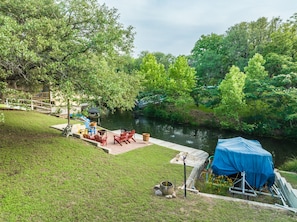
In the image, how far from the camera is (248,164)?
314 inches

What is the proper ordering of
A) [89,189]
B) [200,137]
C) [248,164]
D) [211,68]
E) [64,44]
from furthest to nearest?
[211,68] → [200,137] → [248,164] → [64,44] → [89,189]

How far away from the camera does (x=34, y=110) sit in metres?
17.7

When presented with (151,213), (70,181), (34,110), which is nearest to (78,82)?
(70,181)

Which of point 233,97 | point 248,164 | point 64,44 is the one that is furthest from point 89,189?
point 233,97

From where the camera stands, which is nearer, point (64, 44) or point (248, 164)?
point (64, 44)

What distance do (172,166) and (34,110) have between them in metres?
14.5

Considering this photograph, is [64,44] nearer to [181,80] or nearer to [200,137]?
[200,137]

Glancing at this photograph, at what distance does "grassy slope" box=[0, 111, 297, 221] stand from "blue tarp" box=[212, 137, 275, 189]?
1.80m

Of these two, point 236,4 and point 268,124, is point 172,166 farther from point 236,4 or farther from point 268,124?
point 268,124

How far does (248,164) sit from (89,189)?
6.13 metres

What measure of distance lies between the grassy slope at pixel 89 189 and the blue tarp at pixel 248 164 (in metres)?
1.80

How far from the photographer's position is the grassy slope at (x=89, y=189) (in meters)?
5.12

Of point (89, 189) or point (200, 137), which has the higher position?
point (89, 189)

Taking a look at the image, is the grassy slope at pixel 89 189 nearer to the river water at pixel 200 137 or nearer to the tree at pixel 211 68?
the river water at pixel 200 137
